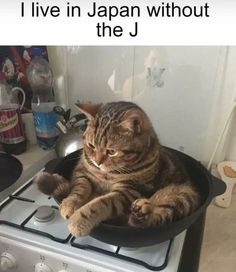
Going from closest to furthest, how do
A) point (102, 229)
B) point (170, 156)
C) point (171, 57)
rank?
point (102, 229)
point (170, 156)
point (171, 57)

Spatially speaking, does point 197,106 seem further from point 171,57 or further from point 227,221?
point 227,221

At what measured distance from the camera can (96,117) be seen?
0.71 metres

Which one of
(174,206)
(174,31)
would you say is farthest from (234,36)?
(174,206)

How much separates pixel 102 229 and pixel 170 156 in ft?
1.06

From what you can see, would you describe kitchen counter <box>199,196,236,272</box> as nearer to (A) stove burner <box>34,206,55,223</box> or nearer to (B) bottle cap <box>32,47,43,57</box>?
(A) stove burner <box>34,206,55,223</box>

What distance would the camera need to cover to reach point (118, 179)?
0.71m

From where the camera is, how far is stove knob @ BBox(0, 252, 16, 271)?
706 mm

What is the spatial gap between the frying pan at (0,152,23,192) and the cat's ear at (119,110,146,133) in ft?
1.34

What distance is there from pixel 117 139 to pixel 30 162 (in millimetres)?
455

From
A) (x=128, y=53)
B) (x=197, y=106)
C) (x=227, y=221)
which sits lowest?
(x=227, y=221)

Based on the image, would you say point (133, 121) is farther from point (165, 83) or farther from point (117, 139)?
point (165, 83)

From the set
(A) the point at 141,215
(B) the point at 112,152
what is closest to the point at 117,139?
(B) the point at 112,152

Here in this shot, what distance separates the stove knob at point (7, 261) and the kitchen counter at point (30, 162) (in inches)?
8.0

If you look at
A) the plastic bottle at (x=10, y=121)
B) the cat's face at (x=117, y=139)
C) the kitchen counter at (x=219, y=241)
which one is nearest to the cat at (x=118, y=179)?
the cat's face at (x=117, y=139)
